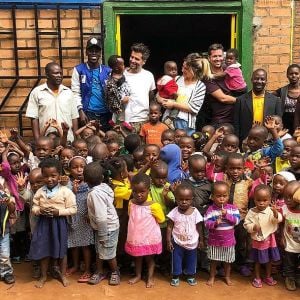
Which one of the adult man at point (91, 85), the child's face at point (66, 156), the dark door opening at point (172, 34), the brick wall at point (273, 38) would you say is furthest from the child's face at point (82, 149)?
the dark door opening at point (172, 34)

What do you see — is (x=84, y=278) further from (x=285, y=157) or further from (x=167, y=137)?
(x=285, y=157)

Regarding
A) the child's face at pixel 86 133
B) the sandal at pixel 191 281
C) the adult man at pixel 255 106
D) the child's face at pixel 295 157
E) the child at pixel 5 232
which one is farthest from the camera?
the adult man at pixel 255 106

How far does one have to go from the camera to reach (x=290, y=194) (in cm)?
430

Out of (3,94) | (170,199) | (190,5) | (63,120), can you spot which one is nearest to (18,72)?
(3,94)

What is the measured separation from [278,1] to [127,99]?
94.2 inches

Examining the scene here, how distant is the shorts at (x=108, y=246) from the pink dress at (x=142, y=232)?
12cm

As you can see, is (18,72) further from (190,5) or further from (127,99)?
(190,5)

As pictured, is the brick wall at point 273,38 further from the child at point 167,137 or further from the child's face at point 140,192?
the child's face at point 140,192

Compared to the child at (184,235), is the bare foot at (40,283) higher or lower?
lower

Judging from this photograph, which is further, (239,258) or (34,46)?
(34,46)

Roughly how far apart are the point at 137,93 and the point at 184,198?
1.81m

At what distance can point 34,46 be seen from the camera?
6344mm

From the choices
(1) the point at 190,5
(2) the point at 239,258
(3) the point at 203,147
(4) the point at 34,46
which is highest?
(1) the point at 190,5

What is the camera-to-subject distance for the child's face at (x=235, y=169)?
4492 millimetres
